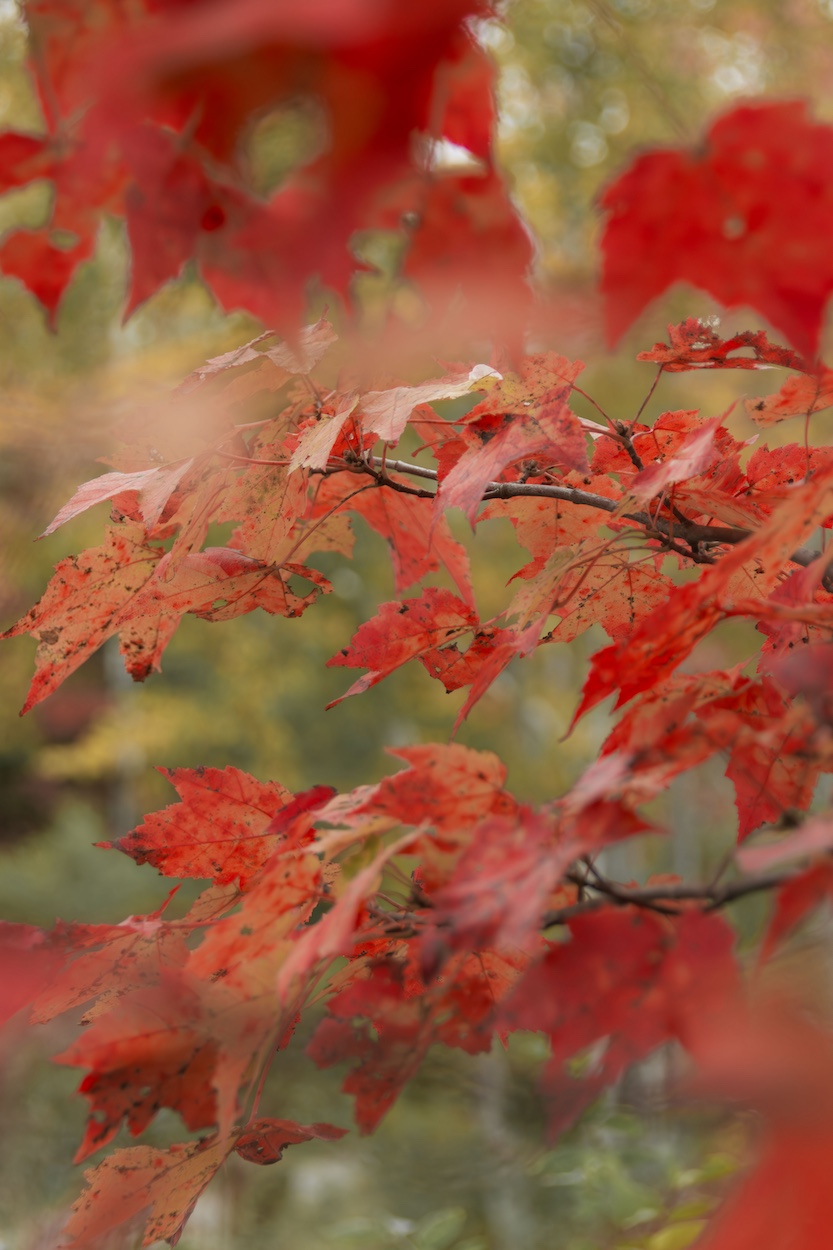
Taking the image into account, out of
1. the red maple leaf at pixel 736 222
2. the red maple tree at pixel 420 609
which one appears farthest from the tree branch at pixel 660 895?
the red maple leaf at pixel 736 222

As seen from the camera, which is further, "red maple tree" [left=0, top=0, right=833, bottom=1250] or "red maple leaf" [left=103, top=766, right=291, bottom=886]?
"red maple leaf" [left=103, top=766, right=291, bottom=886]

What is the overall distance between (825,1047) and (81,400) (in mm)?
683

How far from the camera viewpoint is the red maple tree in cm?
26

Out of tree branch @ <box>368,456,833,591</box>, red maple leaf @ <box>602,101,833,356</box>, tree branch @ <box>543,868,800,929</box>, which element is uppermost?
red maple leaf @ <box>602,101,833,356</box>

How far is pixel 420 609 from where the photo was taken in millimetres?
563

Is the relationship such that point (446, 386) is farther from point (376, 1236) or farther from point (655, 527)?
point (376, 1236)

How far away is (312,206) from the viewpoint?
0.93 ft

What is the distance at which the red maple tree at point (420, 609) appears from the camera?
10.3 inches

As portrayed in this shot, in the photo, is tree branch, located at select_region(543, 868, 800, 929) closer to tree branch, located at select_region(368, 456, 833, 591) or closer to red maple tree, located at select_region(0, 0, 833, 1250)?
red maple tree, located at select_region(0, 0, 833, 1250)

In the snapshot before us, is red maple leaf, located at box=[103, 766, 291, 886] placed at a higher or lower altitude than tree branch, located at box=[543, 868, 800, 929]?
lower

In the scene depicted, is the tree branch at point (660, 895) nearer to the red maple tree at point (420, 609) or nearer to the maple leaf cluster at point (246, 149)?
the red maple tree at point (420, 609)

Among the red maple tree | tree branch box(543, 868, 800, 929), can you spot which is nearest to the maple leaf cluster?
the red maple tree

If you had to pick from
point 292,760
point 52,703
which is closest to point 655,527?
point 292,760

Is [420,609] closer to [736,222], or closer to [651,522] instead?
[651,522]
